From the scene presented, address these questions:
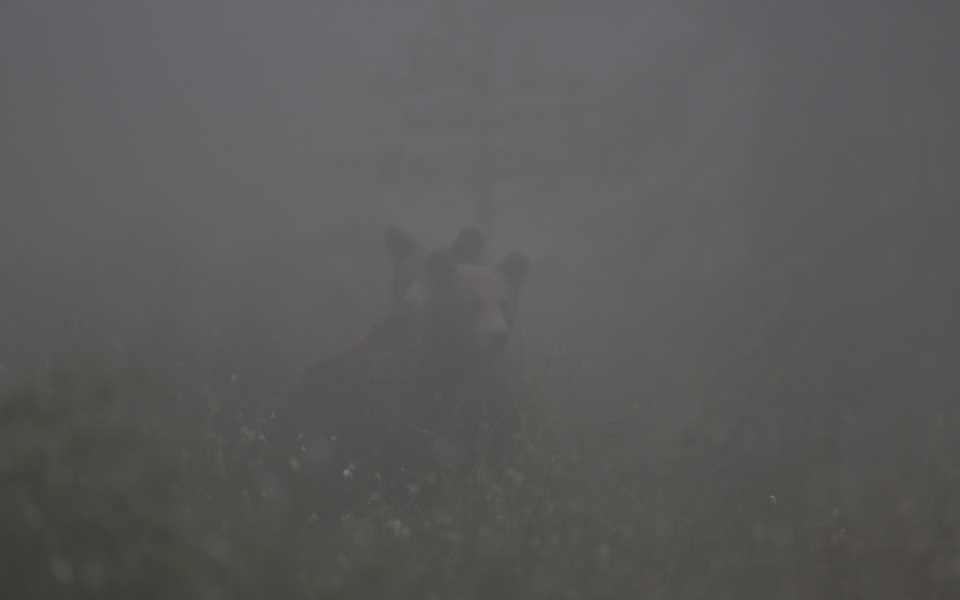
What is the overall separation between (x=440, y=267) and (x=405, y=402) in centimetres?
101

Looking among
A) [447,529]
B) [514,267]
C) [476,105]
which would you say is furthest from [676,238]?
Answer: [447,529]

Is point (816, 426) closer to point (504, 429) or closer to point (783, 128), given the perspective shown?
point (504, 429)

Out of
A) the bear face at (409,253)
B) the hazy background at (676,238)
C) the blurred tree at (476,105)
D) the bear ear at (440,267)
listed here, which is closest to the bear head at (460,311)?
the bear ear at (440,267)

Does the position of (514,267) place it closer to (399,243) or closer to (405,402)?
(399,243)

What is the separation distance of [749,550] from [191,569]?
7.51ft

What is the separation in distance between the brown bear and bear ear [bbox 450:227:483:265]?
3.24ft

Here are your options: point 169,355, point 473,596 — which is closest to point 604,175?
point 169,355

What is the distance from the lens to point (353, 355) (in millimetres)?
4074

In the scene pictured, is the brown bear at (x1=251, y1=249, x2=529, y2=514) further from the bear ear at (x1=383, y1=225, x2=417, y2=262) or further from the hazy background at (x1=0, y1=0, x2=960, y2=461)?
the hazy background at (x1=0, y1=0, x2=960, y2=461)

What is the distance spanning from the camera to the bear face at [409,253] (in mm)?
5266

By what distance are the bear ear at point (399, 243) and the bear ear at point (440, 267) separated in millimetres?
980

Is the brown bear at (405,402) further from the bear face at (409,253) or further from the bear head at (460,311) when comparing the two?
the bear face at (409,253)

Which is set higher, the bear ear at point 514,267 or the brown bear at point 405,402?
the bear ear at point 514,267

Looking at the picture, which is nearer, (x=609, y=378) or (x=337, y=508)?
(x=337, y=508)
